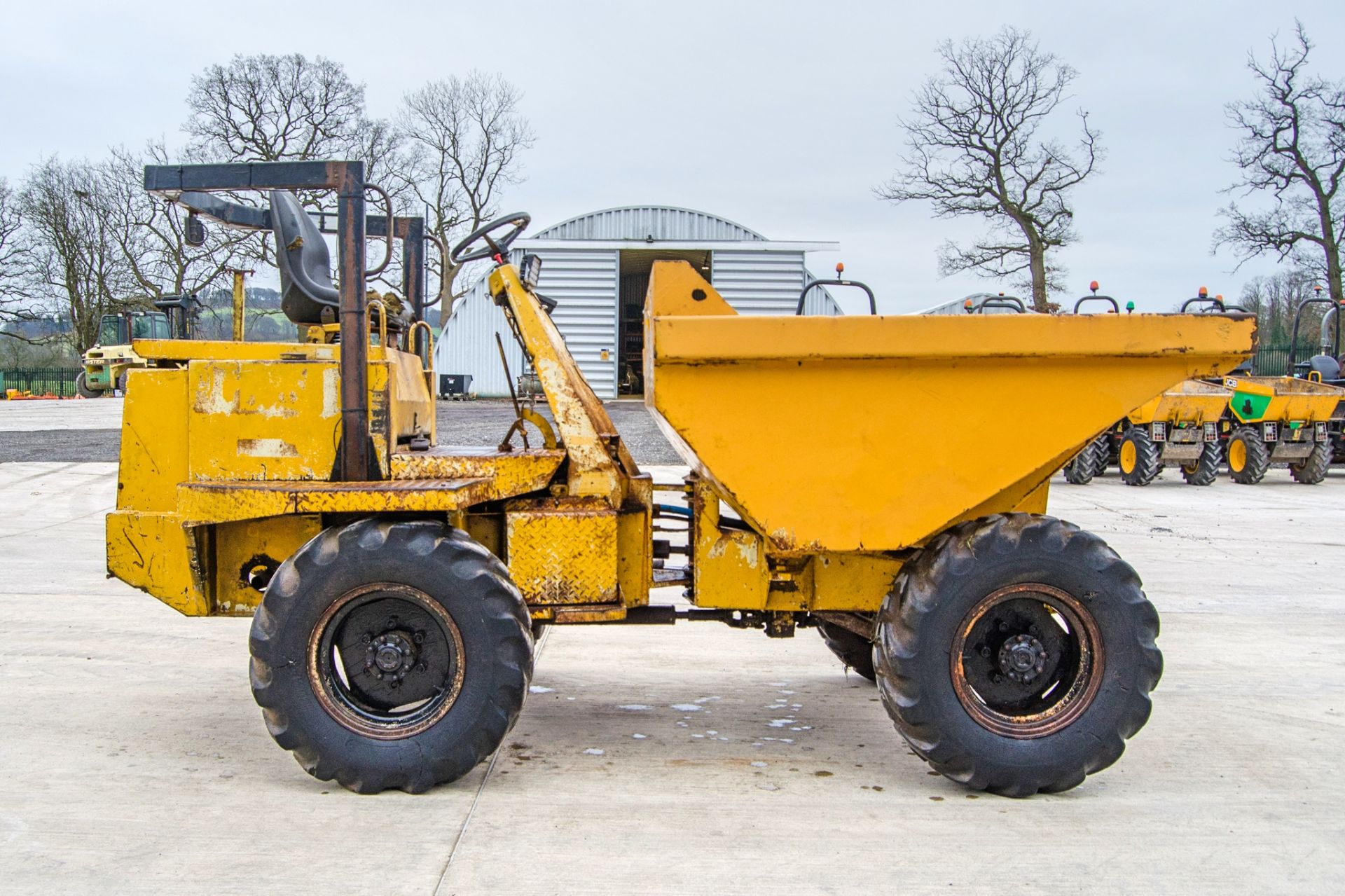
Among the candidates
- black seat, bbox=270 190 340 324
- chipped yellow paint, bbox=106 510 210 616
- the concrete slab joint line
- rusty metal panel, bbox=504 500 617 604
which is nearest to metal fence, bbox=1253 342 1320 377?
rusty metal panel, bbox=504 500 617 604

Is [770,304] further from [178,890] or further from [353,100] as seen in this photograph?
[178,890]

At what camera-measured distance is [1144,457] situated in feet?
50.2

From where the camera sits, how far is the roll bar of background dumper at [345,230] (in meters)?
3.86

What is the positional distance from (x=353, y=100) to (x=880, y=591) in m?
29.9

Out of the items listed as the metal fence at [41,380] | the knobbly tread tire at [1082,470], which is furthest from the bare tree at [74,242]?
the knobbly tread tire at [1082,470]

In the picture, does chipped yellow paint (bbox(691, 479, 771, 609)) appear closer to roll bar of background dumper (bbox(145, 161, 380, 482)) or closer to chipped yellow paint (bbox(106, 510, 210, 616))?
roll bar of background dumper (bbox(145, 161, 380, 482))

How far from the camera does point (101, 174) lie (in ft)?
114

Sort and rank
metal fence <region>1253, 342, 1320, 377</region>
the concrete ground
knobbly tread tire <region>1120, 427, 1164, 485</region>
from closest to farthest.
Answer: the concrete ground
knobbly tread tire <region>1120, 427, 1164, 485</region>
metal fence <region>1253, 342, 1320, 377</region>

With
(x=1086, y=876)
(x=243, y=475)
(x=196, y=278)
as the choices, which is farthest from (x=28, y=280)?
(x=1086, y=876)

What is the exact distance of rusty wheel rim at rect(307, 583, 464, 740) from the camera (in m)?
3.71

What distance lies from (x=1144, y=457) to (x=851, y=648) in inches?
467

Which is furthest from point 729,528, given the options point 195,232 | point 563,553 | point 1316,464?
point 1316,464

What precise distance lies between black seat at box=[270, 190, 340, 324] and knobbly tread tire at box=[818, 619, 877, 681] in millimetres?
2521

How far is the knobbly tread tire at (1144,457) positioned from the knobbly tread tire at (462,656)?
13598mm
